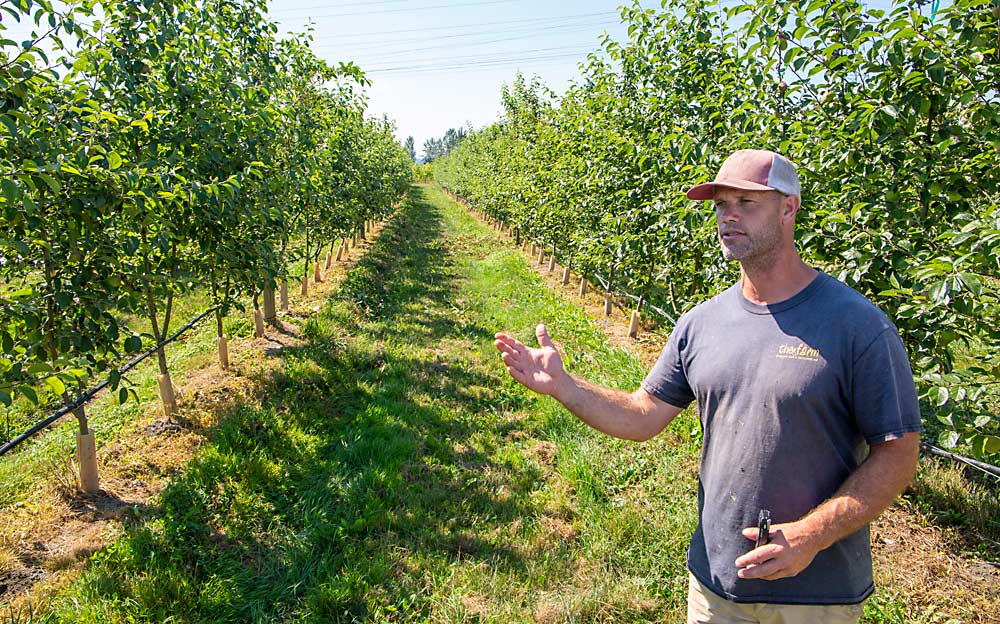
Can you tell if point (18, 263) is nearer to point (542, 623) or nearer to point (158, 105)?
point (158, 105)

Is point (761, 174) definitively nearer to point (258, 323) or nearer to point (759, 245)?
point (759, 245)

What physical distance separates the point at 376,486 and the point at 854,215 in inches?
145

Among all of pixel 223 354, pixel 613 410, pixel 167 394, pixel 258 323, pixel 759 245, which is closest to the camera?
pixel 759 245

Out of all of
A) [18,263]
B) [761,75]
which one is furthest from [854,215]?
[18,263]

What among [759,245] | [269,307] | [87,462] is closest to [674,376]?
[759,245]

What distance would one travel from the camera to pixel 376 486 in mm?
4355

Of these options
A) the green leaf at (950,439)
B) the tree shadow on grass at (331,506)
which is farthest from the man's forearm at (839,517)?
the tree shadow on grass at (331,506)

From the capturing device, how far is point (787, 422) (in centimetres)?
170

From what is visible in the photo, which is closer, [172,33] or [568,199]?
[172,33]

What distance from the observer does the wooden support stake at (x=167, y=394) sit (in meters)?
5.13

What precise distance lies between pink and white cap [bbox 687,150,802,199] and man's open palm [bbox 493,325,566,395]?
849mm

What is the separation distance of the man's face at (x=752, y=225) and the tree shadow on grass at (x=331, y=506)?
2564 mm

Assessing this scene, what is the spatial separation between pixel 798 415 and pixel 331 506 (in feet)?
11.1

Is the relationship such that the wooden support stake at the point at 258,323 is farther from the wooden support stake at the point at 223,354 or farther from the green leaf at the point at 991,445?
the green leaf at the point at 991,445
